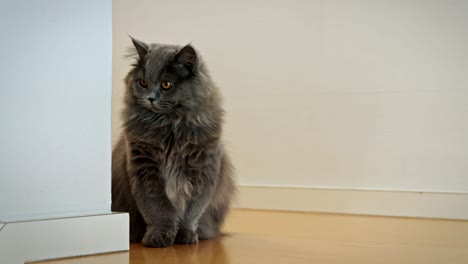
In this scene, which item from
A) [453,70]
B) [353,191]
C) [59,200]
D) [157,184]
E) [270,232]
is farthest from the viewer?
[353,191]

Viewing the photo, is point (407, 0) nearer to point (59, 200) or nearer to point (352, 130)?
point (352, 130)

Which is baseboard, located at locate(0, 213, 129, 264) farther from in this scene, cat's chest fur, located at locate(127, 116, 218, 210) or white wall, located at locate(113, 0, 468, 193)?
white wall, located at locate(113, 0, 468, 193)

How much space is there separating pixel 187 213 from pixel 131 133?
370 millimetres

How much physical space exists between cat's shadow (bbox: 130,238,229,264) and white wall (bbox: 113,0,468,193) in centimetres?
145

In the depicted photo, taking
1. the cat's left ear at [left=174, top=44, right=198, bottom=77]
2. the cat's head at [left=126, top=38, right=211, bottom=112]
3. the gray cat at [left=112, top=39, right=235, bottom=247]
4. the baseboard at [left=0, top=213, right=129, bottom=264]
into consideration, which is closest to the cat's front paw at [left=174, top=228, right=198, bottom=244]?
the gray cat at [left=112, top=39, right=235, bottom=247]

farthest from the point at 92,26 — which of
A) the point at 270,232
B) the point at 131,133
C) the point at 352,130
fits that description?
the point at 352,130

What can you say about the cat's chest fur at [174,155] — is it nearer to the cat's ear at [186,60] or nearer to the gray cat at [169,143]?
the gray cat at [169,143]

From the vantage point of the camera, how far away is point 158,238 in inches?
84.9

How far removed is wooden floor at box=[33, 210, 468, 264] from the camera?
1928 millimetres

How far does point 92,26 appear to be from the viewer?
1955 millimetres

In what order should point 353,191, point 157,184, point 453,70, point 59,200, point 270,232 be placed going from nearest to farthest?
point 59,200 → point 157,184 → point 270,232 → point 453,70 → point 353,191

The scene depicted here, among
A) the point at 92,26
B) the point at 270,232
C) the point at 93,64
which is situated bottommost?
the point at 270,232

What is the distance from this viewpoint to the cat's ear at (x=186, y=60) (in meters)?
2.19

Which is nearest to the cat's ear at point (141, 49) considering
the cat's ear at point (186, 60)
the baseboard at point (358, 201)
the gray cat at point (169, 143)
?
the gray cat at point (169, 143)
